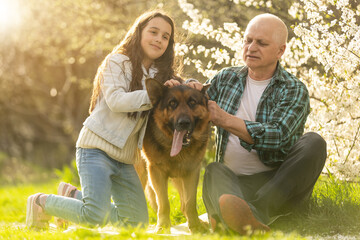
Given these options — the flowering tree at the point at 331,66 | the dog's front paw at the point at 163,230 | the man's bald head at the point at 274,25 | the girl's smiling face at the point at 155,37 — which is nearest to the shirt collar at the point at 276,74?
the man's bald head at the point at 274,25

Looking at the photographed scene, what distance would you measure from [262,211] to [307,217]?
0.60 m

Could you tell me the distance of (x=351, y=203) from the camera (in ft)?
13.6

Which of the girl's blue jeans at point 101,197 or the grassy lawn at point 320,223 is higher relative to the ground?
the girl's blue jeans at point 101,197

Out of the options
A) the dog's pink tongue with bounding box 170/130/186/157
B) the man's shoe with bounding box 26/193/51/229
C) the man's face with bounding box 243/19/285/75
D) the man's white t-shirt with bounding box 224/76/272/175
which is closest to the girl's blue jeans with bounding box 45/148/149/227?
the man's shoe with bounding box 26/193/51/229

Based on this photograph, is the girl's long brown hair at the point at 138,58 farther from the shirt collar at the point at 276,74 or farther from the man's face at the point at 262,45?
the man's face at the point at 262,45

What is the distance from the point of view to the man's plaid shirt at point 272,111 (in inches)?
149

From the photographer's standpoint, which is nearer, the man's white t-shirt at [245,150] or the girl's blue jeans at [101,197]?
the girl's blue jeans at [101,197]

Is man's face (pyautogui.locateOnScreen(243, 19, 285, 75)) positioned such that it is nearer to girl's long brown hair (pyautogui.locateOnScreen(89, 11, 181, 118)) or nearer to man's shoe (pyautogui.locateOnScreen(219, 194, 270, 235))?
girl's long brown hair (pyautogui.locateOnScreen(89, 11, 181, 118))

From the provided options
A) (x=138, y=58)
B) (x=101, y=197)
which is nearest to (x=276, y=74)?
(x=138, y=58)

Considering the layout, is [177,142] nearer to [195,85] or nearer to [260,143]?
[195,85]

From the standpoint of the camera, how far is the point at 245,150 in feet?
13.6

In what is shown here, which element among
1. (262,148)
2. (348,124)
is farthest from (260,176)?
(348,124)

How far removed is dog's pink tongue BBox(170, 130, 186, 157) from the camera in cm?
382

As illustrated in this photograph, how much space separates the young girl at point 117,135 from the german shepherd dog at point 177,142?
0.13 metres
